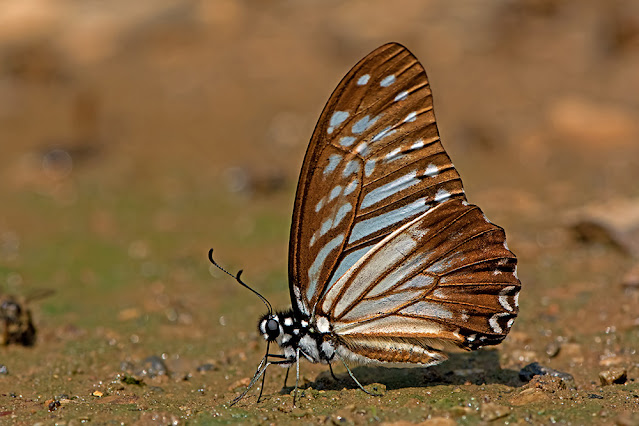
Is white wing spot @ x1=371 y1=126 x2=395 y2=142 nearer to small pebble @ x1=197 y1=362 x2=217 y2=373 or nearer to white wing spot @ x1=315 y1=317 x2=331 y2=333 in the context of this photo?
white wing spot @ x1=315 y1=317 x2=331 y2=333

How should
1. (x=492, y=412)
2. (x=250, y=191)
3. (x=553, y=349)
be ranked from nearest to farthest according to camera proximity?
(x=492, y=412) < (x=553, y=349) < (x=250, y=191)

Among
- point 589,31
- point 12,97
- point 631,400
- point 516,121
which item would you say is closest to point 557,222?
point 516,121

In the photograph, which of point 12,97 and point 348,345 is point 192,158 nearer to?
point 12,97

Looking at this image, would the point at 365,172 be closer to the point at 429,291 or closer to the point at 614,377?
the point at 429,291

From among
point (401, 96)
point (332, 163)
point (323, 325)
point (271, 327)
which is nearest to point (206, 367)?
point (271, 327)

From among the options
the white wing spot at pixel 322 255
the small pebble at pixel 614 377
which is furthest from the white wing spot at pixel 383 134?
the small pebble at pixel 614 377

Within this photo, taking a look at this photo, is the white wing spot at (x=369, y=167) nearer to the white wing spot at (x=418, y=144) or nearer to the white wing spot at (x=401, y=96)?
the white wing spot at (x=418, y=144)
